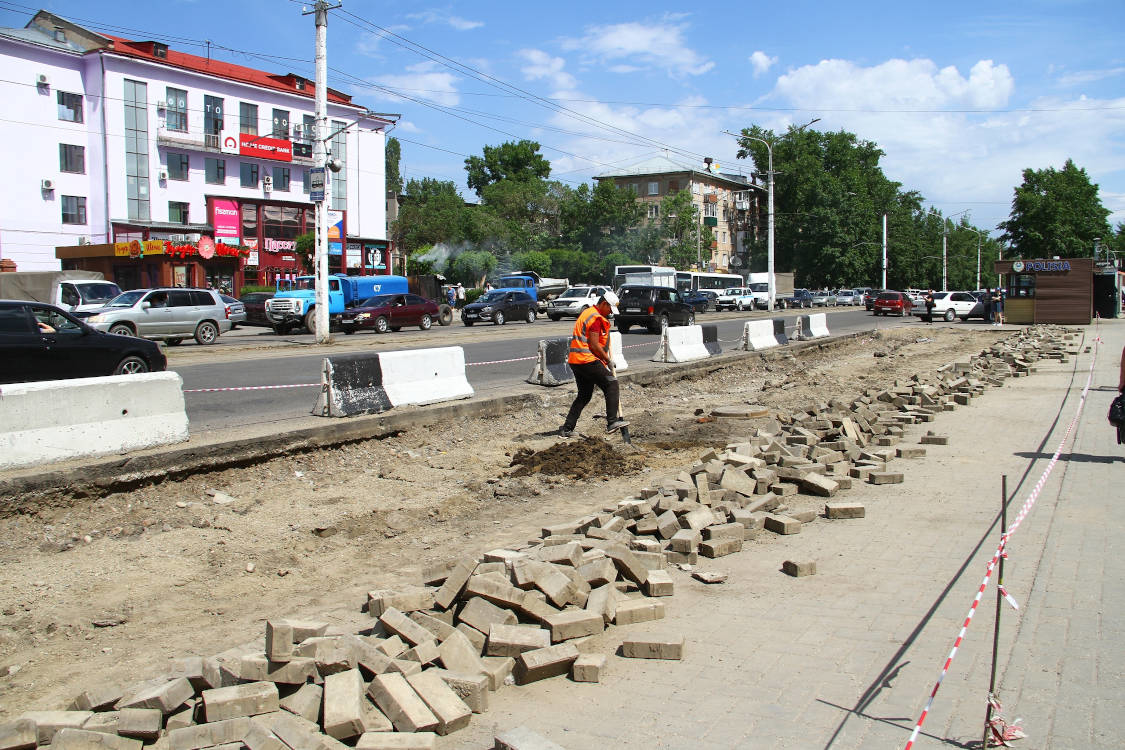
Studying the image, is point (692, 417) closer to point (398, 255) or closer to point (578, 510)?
point (578, 510)

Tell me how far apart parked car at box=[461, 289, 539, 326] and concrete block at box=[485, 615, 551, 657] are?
3327cm

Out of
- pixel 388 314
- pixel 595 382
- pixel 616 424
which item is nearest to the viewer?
pixel 616 424

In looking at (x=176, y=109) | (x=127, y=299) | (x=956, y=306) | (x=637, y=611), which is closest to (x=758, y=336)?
(x=127, y=299)

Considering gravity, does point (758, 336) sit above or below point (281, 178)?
below

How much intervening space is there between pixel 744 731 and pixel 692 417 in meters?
9.32

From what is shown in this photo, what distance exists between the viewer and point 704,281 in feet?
220

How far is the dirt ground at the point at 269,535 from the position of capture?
479 centimetres

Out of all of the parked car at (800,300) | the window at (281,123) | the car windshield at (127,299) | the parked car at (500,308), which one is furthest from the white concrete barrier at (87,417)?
the parked car at (800,300)

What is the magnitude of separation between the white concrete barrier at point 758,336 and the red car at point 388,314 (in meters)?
14.3

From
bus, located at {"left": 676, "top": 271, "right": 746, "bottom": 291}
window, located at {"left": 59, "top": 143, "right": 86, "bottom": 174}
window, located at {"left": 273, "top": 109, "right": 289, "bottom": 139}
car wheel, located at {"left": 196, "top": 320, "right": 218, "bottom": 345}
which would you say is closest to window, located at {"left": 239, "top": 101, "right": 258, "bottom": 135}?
window, located at {"left": 273, "top": 109, "right": 289, "bottom": 139}

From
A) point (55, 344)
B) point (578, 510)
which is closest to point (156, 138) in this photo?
point (55, 344)

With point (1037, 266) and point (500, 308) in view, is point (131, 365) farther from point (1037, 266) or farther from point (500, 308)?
point (1037, 266)

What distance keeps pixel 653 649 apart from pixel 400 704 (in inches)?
53.3

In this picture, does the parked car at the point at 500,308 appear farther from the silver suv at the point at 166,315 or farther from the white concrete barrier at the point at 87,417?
the white concrete barrier at the point at 87,417
